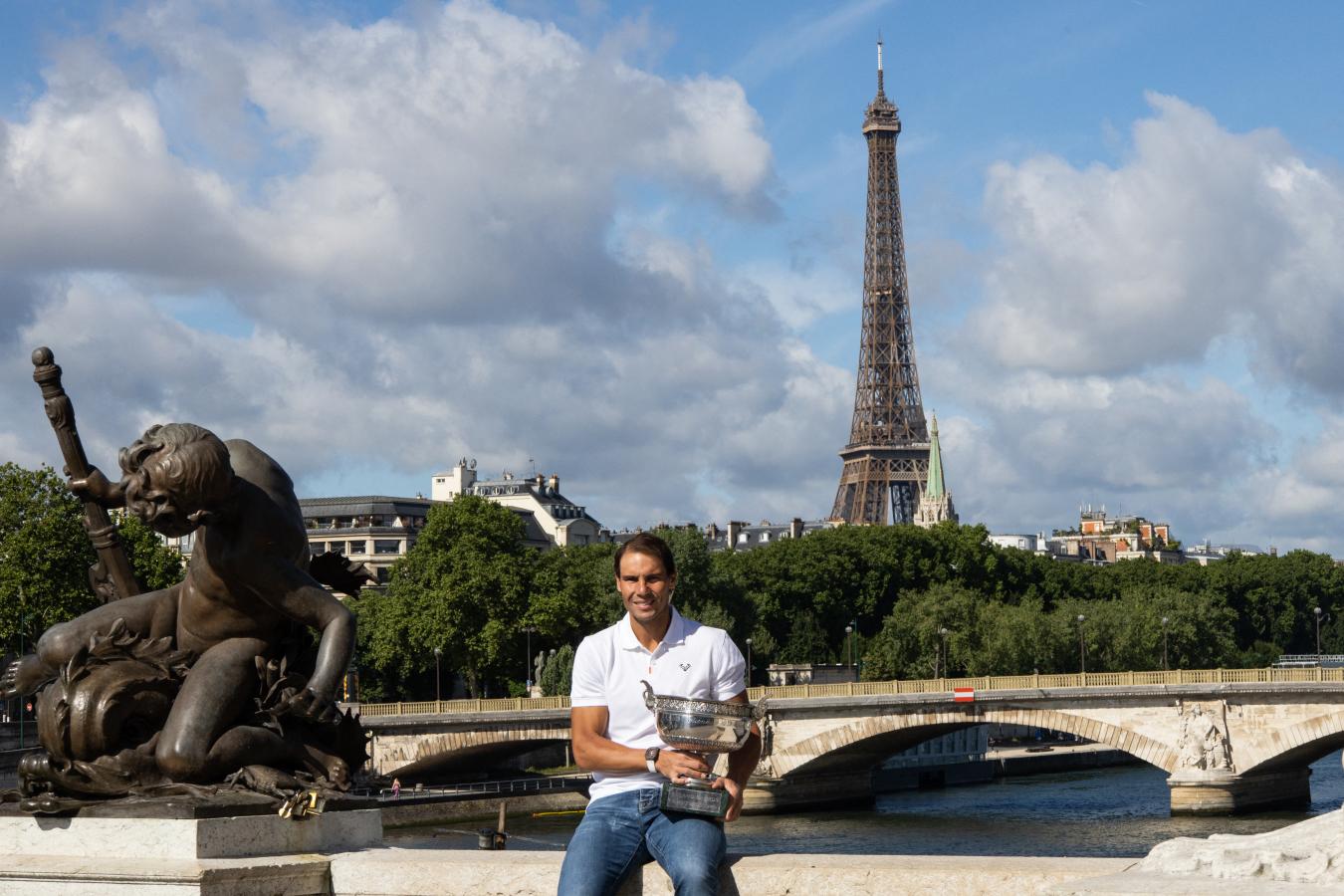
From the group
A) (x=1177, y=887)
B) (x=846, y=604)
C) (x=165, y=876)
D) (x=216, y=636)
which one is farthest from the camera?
(x=846, y=604)

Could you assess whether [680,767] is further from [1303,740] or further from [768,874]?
[1303,740]

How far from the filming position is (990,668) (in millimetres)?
62812

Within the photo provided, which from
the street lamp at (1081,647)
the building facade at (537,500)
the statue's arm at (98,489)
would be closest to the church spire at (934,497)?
the building facade at (537,500)

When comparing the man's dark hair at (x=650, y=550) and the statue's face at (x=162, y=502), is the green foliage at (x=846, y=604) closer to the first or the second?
→ the statue's face at (x=162, y=502)

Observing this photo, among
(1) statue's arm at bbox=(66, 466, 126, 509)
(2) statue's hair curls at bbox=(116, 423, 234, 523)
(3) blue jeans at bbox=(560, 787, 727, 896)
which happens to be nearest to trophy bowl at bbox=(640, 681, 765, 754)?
(3) blue jeans at bbox=(560, 787, 727, 896)

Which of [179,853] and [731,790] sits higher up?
[731,790]

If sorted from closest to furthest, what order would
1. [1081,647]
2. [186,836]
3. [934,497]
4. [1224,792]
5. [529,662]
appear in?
[186,836] → [1224,792] → [529,662] → [1081,647] → [934,497]

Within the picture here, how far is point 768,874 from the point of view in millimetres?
5699

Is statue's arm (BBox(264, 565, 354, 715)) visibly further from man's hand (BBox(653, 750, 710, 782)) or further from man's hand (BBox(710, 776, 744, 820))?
man's hand (BBox(710, 776, 744, 820))

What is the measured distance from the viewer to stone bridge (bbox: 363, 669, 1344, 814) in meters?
43.4

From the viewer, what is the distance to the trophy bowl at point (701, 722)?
5520 mm

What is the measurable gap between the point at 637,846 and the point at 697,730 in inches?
16.6

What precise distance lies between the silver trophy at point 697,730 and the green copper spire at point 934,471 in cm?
13264

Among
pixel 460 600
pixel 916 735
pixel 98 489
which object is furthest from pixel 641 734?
pixel 460 600
